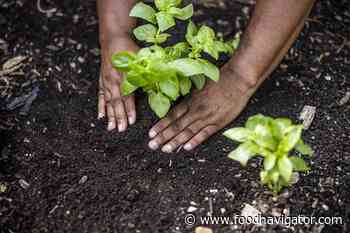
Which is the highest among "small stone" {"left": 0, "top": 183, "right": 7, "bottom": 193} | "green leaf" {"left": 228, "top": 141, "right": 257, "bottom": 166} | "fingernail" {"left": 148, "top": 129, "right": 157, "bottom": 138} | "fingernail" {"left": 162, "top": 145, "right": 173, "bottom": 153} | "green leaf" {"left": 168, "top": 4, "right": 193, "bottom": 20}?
"green leaf" {"left": 168, "top": 4, "right": 193, "bottom": 20}

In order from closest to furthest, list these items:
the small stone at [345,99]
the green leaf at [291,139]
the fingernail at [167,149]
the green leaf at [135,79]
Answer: the green leaf at [291,139] < the green leaf at [135,79] < the fingernail at [167,149] < the small stone at [345,99]

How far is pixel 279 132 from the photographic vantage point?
1.51 meters

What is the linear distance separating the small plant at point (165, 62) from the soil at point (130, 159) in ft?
0.72

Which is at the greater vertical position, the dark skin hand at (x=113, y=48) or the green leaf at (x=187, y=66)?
the green leaf at (x=187, y=66)

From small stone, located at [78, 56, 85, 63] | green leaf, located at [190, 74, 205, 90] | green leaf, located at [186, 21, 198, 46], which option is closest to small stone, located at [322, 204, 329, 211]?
green leaf, located at [190, 74, 205, 90]

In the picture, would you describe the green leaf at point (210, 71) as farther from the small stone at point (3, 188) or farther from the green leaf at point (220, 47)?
the small stone at point (3, 188)

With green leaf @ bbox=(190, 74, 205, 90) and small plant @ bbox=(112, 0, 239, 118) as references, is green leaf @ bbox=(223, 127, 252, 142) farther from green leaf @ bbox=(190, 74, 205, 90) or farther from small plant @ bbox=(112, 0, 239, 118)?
green leaf @ bbox=(190, 74, 205, 90)

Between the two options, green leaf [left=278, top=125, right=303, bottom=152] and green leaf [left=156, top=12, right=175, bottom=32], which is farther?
green leaf [left=156, top=12, right=175, bottom=32]

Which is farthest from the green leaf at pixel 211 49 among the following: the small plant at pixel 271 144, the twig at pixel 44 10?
the twig at pixel 44 10

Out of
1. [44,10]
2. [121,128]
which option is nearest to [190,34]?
[121,128]

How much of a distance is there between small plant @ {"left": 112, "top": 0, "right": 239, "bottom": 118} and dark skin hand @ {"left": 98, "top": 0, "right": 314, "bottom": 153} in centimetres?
9

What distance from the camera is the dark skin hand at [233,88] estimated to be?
190cm

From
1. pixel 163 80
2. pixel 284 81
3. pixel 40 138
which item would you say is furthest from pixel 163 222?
pixel 284 81

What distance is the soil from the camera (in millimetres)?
1768
